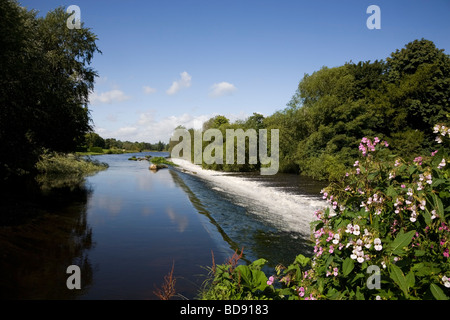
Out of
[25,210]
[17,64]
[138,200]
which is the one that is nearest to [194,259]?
[25,210]

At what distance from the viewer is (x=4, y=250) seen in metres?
6.64

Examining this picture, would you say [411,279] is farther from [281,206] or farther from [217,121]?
[217,121]

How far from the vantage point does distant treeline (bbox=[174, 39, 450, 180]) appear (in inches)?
1188

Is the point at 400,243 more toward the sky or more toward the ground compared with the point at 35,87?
more toward the ground

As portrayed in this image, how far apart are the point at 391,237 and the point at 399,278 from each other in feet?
2.65

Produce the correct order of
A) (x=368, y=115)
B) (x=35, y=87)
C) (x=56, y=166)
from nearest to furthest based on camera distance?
(x=35, y=87) → (x=56, y=166) → (x=368, y=115)

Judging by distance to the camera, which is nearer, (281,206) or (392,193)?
(392,193)

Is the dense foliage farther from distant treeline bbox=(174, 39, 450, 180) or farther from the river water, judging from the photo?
distant treeline bbox=(174, 39, 450, 180)

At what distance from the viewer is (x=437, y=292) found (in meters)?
2.47

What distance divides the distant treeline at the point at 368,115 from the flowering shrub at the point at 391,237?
23622mm

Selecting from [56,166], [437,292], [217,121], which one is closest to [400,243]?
[437,292]

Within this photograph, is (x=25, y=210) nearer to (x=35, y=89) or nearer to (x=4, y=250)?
(x=4, y=250)

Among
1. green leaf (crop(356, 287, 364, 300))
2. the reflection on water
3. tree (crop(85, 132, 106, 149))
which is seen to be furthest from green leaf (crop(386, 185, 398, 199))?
tree (crop(85, 132, 106, 149))
